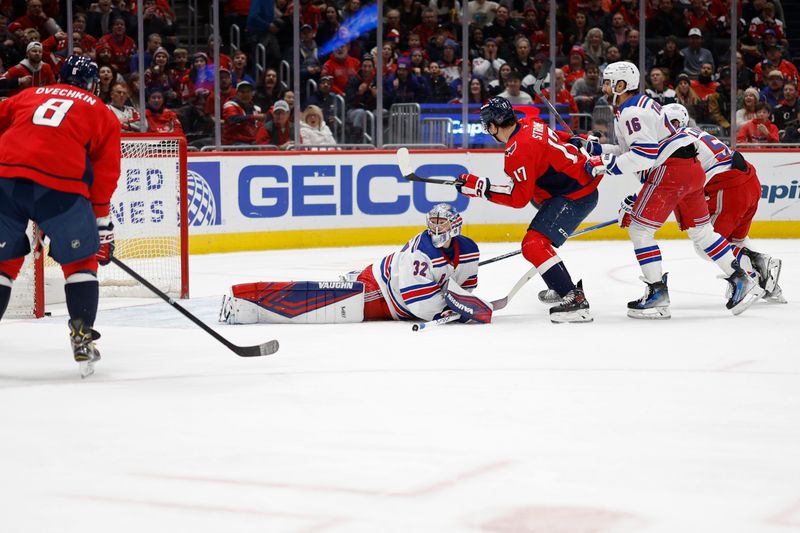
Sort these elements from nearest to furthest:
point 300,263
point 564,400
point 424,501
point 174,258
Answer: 1. point 424,501
2. point 564,400
3. point 174,258
4. point 300,263

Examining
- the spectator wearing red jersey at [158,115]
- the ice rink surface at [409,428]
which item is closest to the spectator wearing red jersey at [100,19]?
the spectator wearing red jersey at [158,115]

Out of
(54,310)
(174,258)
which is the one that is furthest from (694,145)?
(54,310)

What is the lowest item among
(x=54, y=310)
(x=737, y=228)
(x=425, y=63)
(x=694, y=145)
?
(x=54, y=310)

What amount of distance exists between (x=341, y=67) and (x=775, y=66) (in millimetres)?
4252

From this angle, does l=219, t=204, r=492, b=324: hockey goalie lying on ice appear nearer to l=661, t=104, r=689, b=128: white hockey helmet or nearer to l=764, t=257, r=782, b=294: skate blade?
l=661, t=104, r=689, b=128: white hockey helmet

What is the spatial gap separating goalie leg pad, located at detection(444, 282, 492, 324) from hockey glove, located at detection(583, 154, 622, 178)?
91 cm

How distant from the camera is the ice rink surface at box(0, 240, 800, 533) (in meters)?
2.62

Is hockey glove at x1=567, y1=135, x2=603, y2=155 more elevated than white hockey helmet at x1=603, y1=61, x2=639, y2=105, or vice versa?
white hockey helmet at x1=603, y1=61, x2=639, y2=105

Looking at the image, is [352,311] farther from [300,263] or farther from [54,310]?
[300,263]

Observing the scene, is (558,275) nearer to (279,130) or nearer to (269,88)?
(279,130)

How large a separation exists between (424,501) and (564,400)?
127 centimetres

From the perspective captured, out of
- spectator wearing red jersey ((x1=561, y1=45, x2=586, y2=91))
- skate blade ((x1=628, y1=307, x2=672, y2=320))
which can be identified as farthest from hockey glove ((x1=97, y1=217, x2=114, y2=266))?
spectator wearing red jersey ((x1=561, y1=45, x2=586, y2=91))

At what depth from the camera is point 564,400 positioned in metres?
3.85

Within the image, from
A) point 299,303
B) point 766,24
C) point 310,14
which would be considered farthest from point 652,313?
point 766,24
